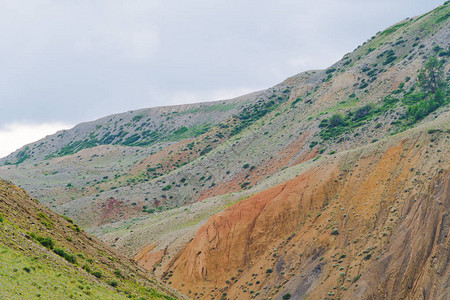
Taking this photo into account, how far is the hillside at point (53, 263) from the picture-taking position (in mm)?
16156

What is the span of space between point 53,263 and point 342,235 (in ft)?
83.3

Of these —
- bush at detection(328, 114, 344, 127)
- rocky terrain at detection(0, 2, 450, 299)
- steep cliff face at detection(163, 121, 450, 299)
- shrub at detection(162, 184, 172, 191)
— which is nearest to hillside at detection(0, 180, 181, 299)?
steep cliff face at detection(163, 121, 450, 299)

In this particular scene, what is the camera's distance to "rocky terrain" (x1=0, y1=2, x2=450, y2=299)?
110ft

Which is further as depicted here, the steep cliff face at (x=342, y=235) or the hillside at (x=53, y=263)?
the steep cliff face at (x=342, y=235)

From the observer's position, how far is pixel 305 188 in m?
45.1

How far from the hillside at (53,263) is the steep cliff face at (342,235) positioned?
1284cm

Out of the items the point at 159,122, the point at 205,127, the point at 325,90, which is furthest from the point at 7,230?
the point at 159,122

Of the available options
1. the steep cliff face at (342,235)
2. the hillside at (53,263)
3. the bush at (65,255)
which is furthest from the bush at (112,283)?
the steep cliff face at (342,235)

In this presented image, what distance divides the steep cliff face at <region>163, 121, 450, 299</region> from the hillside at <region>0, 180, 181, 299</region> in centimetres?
1284

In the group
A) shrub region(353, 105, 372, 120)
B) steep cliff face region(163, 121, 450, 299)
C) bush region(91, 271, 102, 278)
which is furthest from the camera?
shrub region(353, 105, 372, 120)

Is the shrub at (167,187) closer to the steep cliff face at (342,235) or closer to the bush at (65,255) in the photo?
the steep cliff face at (342,235)

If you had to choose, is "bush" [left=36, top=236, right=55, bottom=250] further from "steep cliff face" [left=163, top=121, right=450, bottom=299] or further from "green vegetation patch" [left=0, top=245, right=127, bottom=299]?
"steep cliff face" [left=163, top=121, right=450, bottom=299]

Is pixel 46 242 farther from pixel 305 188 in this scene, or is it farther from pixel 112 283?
pixel 305 188

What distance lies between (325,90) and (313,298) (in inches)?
2615
